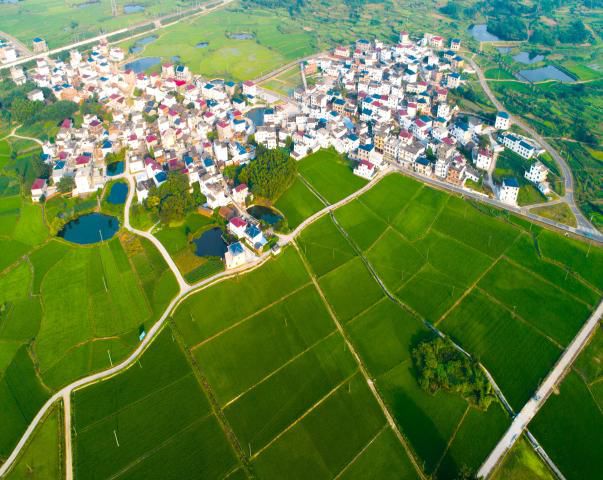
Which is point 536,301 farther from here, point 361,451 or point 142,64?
point 142,64

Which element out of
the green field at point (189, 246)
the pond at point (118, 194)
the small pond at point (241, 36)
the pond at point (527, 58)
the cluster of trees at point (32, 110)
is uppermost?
the cluster of trees at point (32, 110)

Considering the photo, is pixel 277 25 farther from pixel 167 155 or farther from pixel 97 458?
pixel 97 458

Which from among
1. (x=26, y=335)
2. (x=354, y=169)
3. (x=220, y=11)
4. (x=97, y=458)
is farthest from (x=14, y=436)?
(x=220, y=11)

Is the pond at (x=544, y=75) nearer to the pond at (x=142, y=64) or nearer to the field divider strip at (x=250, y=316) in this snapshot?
the field divider strip at (x=250, y=316)

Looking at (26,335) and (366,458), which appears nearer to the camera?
(366,458)

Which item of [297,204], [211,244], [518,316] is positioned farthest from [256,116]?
[518,316]

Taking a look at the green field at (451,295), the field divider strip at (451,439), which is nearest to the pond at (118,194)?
the green field at (451,295)

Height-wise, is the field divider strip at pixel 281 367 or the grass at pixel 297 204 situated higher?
the grass at pixel 297 204
